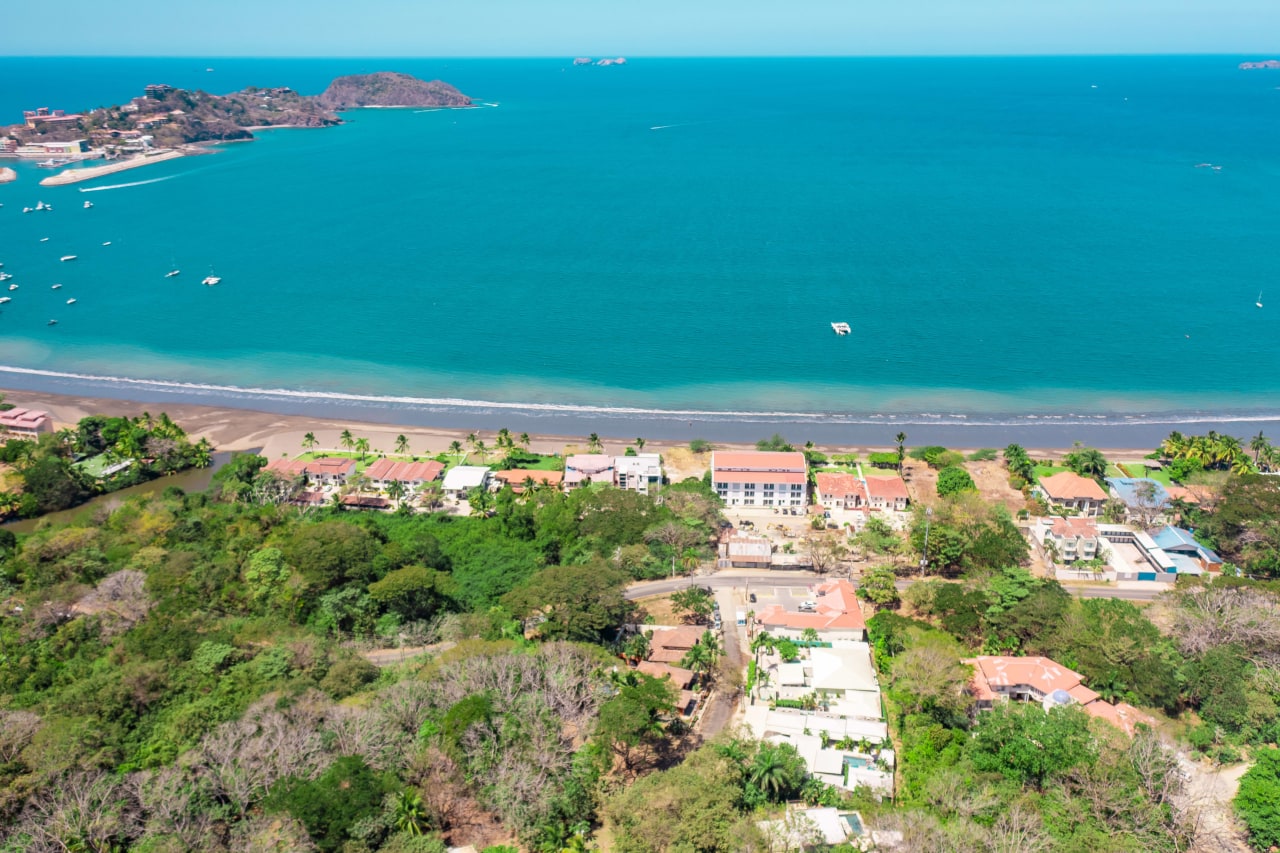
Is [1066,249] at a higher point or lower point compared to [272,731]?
higher

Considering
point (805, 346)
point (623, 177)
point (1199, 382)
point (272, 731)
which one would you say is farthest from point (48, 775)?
point (623, 177)

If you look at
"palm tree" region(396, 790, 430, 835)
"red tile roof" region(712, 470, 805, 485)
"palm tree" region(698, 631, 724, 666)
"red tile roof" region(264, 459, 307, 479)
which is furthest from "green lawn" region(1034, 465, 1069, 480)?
"red tile roof" region(264, 459, 307, 479)

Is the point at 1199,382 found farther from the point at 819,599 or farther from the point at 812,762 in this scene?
the point at 812,762

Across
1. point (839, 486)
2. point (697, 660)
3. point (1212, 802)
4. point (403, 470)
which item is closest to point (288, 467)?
point (403, 470)

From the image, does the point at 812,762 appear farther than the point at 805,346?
No

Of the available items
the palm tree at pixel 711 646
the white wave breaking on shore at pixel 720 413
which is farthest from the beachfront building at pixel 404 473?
the palm tree at pixel 711 646

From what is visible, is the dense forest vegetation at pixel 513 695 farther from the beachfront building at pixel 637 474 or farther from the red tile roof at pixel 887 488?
the beachfront building at pixel 637 474

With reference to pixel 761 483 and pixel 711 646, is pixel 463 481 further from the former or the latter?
pixel 711 646

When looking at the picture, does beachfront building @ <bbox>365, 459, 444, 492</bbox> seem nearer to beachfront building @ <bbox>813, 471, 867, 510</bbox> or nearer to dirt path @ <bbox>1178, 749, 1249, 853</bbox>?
beachfront building @ <bbox>813, 471, 867, 510</bbox>
